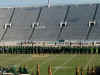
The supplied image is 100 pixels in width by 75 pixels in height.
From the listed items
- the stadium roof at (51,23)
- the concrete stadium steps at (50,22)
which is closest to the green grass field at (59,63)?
the stadium roof at (51,23)

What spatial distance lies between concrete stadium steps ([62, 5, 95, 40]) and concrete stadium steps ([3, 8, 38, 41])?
5.39 metres

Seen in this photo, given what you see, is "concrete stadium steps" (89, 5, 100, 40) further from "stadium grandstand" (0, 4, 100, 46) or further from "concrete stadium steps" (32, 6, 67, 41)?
"concrete stadium steps" (32, 6, 67, 41)

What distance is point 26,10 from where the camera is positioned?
139 feet

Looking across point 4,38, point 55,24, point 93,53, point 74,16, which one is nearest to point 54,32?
point 55,24

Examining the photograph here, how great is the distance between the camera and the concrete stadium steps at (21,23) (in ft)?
124

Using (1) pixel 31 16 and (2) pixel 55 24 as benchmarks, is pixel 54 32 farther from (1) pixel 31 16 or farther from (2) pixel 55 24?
(1) pixel 31 16

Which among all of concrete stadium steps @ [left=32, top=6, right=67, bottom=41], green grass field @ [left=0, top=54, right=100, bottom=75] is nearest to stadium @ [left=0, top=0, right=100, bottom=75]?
concrete stadium steps @ [left=32, top=6, right=67, bottom=41]

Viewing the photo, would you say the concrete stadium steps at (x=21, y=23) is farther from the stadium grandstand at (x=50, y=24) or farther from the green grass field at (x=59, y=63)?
the green grass field at (x=59, y=63)

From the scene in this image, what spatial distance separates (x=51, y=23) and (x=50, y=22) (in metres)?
0.32

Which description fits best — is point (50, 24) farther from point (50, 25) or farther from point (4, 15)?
point (4, 15)

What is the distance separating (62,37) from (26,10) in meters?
9.63

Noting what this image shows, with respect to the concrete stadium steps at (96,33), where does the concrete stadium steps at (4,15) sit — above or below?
above

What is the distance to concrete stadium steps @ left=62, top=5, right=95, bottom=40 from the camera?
35.3m

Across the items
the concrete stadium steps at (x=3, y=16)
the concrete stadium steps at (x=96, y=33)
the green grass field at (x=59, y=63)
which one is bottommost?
the green grass field at (x=59, y=63)
